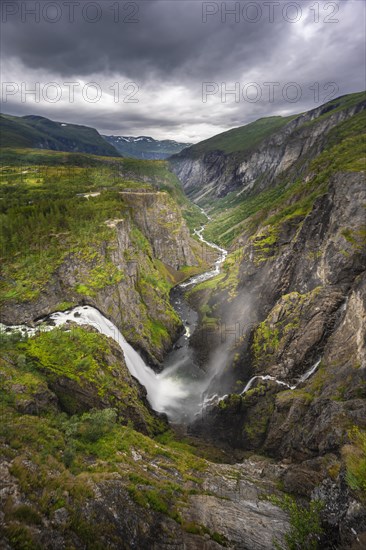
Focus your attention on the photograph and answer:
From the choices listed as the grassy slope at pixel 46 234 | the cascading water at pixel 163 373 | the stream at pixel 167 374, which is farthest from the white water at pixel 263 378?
the grassy slope at pixel 46 234

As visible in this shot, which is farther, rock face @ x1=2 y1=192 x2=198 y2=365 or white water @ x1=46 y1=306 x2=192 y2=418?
rock face @ x1=2 y1=192 x2=198 y2=365

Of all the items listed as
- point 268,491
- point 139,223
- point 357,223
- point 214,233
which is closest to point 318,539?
point 268,491

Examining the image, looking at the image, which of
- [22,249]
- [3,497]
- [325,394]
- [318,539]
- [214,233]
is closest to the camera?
[3,497]

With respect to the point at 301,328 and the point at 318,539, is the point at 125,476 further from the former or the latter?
the point at 301,328

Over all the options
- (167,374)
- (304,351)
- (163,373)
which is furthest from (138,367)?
(304,351)

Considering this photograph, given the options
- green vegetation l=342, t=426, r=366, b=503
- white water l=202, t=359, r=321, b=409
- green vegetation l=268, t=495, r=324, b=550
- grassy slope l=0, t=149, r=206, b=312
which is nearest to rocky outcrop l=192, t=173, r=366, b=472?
white water l=202, t=359, r=321, b=409

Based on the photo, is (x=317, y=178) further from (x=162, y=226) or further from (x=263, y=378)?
(x=263, y=378)

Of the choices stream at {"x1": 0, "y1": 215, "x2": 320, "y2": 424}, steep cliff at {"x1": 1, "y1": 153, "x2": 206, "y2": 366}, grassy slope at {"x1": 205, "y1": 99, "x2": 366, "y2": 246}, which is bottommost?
stream at {"x1": 0, "y1": 215, "x2": 320, "y2": 424}

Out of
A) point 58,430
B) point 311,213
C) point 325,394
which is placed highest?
point 311,213

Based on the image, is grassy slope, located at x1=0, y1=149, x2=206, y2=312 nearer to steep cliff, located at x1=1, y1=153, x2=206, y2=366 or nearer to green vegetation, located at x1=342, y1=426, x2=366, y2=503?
steep cliff, located at x1=1, y1=153, x2=206, y2=366
